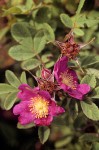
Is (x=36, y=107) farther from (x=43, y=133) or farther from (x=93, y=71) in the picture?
(x=93, y=71)

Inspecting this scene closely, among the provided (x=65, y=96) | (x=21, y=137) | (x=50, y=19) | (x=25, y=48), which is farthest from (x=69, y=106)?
(x=21, y=137)

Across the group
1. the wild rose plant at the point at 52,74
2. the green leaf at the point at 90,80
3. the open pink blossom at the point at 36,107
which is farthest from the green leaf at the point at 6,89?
the green leaf at the point at 90,80

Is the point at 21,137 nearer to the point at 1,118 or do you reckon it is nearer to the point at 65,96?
the point at 1,118

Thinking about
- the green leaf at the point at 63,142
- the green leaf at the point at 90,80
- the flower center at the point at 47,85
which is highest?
the flower center at the point at 47,85

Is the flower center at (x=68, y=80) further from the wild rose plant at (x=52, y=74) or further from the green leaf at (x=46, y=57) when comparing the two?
the green leaf at (x=46, y=57)

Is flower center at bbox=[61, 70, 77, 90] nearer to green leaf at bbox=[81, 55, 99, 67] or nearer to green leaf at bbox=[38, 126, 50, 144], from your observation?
green leaf at bbox=[81, 55, 99, 67]

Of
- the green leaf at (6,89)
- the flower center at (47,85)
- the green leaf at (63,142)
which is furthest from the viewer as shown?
the green leaf at (63,142)

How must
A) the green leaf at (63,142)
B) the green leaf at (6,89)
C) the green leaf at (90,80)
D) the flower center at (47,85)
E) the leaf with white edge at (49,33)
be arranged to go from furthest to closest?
the green leaf at (63,142) < the leaf with white edge at (49,33) < the green leaf at (6,89) < the green leaf at (90,80) < the flower center at (47,85)
